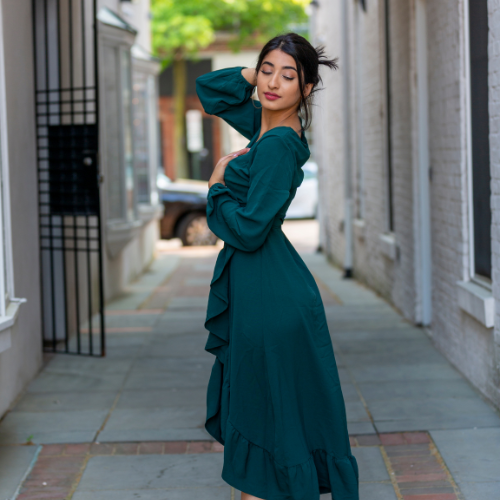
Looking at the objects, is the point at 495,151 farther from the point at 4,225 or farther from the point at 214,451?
the point at 4,225

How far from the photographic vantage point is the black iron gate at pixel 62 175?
19.1 ft

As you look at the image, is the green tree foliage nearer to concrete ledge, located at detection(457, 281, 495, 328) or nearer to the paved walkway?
the paved walkway

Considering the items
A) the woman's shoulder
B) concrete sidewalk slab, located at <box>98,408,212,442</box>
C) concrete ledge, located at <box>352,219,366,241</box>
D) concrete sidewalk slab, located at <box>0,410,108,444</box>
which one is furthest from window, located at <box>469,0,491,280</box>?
concrete ledge, located at <box>352,219,366,241</box>

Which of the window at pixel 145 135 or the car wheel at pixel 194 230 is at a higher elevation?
the window at pixel 145 135

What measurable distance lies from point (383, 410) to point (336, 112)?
747cm

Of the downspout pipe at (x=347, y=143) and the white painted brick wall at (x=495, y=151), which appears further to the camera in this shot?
the downspout pipe at (x=347, y=143)

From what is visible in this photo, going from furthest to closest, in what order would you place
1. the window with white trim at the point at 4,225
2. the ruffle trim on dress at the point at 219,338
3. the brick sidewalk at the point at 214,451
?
the window with white trim at the point at 4,225 < the brick sidewalk at the point at 214,451 < the ruffle trim on dress at the point at 219,338

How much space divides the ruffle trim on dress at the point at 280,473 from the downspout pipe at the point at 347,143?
24.6 feet

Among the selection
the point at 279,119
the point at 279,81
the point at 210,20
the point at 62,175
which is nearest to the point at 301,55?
the point at 279,81

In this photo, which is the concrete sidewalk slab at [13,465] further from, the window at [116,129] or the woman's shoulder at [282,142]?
the window at [116,129]

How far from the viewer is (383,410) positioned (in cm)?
443

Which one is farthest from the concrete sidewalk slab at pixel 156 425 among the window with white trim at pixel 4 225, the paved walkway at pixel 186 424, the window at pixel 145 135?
the window at pixel 145 135

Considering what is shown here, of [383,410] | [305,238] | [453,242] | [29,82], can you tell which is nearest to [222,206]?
[383,410]

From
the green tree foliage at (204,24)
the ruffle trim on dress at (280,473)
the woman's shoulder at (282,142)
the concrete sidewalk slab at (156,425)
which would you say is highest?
the green tree foliage at (204,24)
